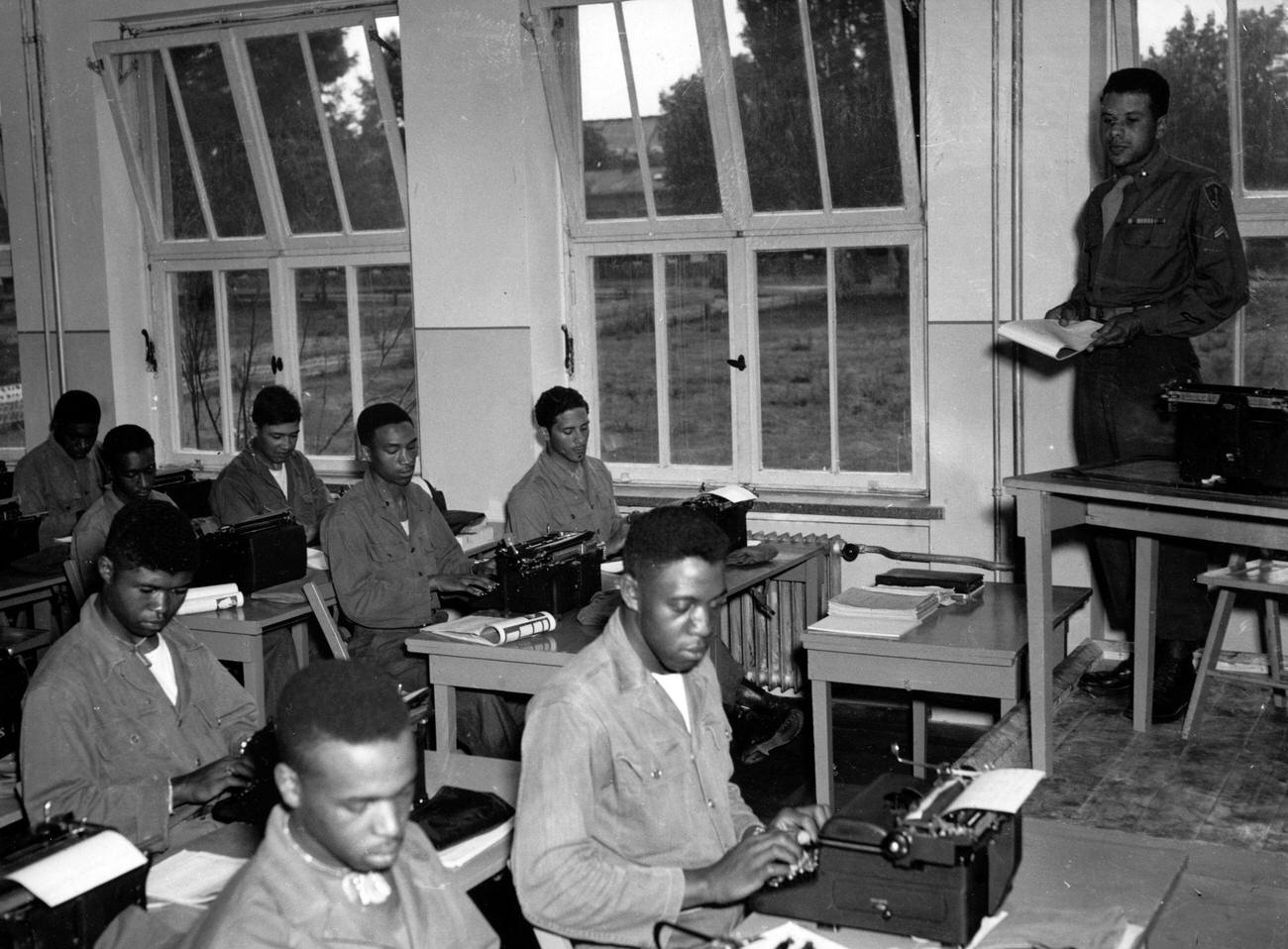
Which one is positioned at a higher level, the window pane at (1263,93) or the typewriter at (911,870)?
the window pane at (1263,93)

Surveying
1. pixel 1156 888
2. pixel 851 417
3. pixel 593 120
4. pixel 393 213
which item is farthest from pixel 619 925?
pixel 393 213

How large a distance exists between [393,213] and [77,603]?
8.26 feet

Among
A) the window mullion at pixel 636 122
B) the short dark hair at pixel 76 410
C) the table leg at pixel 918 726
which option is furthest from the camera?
the short dark hair at pixel 76 410

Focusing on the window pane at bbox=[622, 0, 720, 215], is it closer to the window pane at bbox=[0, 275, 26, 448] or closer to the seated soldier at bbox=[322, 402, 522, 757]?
the seated soldier at bbox=[322, 402, 522, 757]

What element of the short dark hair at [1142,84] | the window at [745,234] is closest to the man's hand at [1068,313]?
the short dark hair at [1142,84]

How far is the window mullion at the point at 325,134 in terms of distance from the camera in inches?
260

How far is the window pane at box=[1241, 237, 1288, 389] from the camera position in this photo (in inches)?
196

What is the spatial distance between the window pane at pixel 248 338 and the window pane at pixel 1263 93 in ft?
14.6

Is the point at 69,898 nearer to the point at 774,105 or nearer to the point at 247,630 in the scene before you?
the point at 247,630

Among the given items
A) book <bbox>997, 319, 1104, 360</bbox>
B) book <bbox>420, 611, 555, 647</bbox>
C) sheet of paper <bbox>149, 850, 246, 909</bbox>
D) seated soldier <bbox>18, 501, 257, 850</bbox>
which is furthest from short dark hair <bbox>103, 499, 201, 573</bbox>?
book <bbox>997, 319, 1104, 360</bbox>

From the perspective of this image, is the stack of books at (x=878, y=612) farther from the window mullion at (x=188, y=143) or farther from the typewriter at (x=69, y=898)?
the window mullion at (x=188, y=143)

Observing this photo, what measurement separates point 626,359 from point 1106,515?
9.45 ft

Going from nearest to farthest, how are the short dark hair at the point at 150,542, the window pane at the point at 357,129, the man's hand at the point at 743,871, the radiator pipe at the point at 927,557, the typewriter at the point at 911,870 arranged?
the typewriter at the point at 911,870, the man's hand at the point at 743,871, the short dark hair at the point at 150,542, the radiator pipe at the point at 927,557, the window pane at the point at 357,129

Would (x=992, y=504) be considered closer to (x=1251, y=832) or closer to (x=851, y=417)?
(x=851, y=417)
